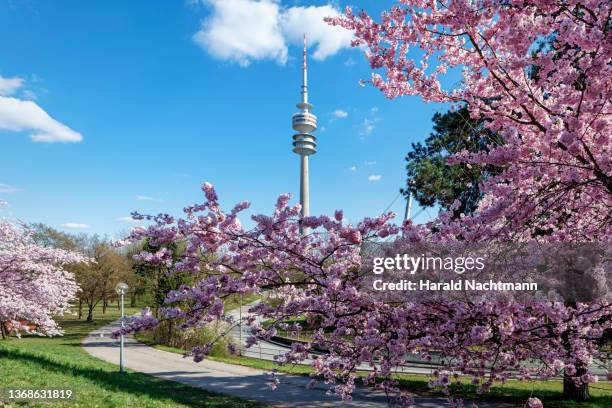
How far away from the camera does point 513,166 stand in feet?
15.0

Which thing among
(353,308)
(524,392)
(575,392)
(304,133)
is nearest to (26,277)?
(353,308)

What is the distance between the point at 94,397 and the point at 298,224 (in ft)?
22.1

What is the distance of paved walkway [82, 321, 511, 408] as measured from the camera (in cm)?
1246

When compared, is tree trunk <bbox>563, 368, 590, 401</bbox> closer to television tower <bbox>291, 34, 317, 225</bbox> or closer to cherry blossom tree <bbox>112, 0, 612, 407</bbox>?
cherry blossom tree <bbox>112, 0, 612, 407</bbox>

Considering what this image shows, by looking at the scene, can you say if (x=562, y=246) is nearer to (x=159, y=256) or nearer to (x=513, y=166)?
(x=513, y=166)

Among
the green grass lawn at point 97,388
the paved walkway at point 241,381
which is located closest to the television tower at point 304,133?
the paved walkway at point 241,381

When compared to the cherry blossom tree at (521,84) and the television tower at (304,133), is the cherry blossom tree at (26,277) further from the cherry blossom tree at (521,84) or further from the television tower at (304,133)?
the television tower at (304,133)

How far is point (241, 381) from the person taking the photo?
1569cm

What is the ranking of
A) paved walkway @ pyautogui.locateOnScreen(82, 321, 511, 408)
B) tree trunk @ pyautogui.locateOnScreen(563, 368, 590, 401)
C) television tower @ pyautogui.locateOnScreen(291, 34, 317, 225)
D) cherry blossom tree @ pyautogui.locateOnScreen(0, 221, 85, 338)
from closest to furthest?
paved walkway @ pyautogui.locateOnScreen(82, 321, 511, 408) → tree trunk @ pyautogui.locateOnScreen(563, 368, 590, 401) → cherry blossom tree @ pyautogui.locateOnScreen(0, 221, 85, 338) → television tower @ pyautogui.locateOnScreen(291, 34, 317, 225)

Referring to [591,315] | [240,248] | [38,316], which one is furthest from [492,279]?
[38,316]

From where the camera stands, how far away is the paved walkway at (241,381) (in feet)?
40.9

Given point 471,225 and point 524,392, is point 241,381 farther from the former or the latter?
point 471,225

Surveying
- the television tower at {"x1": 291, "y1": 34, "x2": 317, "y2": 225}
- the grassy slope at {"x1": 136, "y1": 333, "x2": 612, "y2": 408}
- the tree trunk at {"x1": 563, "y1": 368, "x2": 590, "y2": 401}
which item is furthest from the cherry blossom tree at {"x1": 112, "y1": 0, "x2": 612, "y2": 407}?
the television tower at {"x1": 291, "y1": 34, "x2": 317, "y2": 225}

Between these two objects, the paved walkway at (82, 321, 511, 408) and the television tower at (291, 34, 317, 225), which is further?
the television tower at (291, 34, 317, 225)
